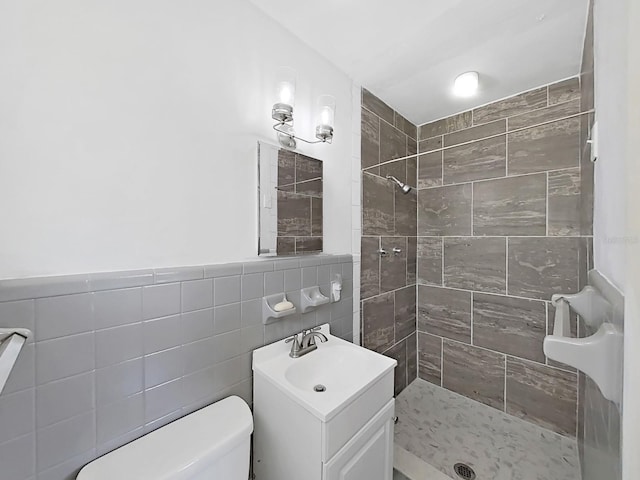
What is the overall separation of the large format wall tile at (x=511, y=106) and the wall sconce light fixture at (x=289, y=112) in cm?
135

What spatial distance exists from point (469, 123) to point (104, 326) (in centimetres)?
254

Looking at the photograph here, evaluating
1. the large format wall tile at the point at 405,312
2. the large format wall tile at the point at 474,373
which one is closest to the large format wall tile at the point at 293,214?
the large format wall tile at the point at 405,312

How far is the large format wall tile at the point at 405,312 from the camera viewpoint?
2.08 meters

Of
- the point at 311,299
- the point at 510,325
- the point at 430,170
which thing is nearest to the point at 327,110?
the point at 311,299

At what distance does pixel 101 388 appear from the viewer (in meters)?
0.78

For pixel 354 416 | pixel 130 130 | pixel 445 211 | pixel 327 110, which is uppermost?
pixel 327 110

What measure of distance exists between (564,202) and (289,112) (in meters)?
1.82

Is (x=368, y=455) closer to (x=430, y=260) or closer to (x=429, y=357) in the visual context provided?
(x=429, y=357)

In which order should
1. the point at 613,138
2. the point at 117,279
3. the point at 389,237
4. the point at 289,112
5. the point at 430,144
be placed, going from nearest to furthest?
the point at 613,138
the point at 117,279
the point at 289,112
the point at 389,237
the point at 430,144

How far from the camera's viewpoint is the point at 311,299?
1.37 meters

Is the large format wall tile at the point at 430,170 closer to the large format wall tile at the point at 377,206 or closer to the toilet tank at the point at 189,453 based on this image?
the large format wall tile at the point at 377,206

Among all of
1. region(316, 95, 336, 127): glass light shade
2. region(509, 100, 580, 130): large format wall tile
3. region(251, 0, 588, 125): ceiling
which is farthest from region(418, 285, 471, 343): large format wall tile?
region(316, 95, 336, 127): glass light shade

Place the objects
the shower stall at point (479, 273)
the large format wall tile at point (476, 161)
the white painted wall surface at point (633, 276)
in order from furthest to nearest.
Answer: the large format wall tile at point (476, 161) < the shower stall at point (479, 273) < the white painted wall surface at point (633, 276)

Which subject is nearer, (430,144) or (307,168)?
(307,168)
